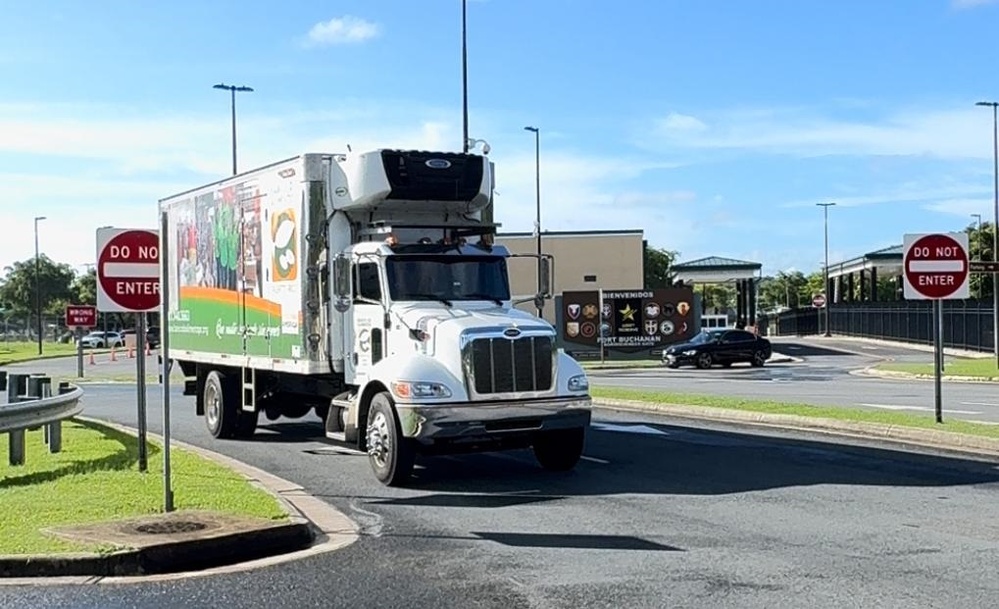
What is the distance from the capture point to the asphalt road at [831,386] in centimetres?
2162

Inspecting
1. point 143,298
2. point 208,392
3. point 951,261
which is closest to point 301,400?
point 208,392

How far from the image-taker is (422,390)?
460 inches

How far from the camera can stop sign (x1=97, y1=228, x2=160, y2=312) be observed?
37.9 feet

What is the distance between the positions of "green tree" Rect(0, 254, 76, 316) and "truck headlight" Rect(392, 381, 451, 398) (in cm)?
9948

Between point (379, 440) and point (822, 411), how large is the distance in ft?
28.7

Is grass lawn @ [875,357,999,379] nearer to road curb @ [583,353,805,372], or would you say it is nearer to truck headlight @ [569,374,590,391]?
road curb @ [583,353,805,372]

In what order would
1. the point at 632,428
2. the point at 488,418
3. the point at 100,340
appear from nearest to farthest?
the point at 488,418 < the point at 632,428 < the point at 100,340

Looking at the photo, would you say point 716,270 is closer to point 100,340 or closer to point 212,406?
point 100,340

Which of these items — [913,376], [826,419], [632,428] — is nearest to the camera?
[826,419]

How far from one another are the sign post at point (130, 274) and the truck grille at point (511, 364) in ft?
10.8

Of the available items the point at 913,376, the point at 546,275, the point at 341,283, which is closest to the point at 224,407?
the point at 341,283

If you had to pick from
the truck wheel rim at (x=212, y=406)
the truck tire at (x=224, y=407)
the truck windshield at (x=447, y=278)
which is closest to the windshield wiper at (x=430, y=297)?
the truck windshield at (x=447, y=278)

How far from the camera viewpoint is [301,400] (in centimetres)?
1655

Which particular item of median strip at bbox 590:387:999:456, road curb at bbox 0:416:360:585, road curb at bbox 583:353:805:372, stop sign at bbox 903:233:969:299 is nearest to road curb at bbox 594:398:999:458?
median strip at bbox 590:387:999:456
